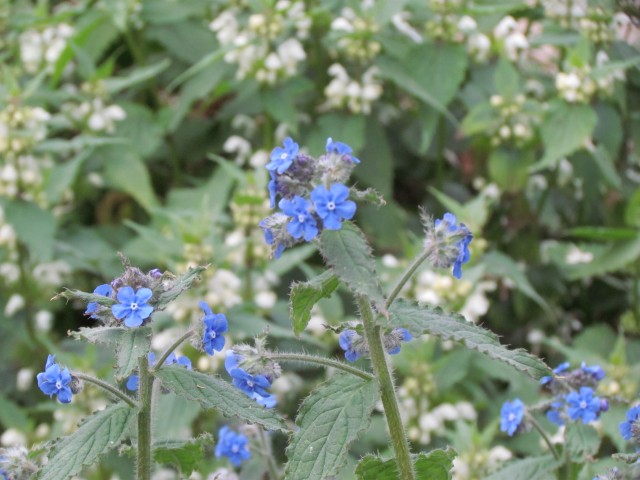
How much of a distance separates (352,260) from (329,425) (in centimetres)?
28

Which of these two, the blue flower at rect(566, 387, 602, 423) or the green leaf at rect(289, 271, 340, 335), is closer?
the green leaf at rect(289, 271, 340, 335)

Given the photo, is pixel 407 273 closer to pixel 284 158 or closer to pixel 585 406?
pixel 284 158

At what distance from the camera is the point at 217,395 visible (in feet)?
4.83

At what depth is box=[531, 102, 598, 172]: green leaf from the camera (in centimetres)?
340

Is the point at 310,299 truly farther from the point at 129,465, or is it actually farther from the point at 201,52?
the point at 201,52

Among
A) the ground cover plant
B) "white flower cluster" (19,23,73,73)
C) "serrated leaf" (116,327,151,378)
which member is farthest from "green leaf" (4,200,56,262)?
"serrated leaf" (116,327,151,378)

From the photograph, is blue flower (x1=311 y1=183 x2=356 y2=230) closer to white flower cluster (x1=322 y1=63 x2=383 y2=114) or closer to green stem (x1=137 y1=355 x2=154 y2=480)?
green stem (x1=137 y1=355 x2=154 y2=480)

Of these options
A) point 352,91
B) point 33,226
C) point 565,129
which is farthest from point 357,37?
point 33,226

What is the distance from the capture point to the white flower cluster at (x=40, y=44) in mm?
4098

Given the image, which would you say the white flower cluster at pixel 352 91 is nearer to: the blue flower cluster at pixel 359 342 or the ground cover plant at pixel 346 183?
the ground cover plant at pixel 346 183

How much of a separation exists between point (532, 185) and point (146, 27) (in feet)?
5.68

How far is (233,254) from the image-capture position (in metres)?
3.17

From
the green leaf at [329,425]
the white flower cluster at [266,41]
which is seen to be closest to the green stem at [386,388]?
the green leaf at [329,425]

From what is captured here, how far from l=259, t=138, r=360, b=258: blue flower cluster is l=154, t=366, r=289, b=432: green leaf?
0.22m
